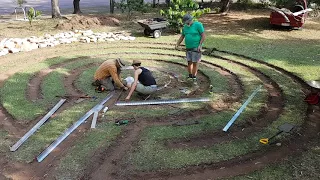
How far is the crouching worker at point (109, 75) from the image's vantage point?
8.65m

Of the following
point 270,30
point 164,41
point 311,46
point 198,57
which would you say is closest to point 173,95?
point 198,57

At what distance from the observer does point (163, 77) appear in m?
10.2

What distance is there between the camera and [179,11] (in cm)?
1481

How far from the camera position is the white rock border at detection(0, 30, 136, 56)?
42.6ft

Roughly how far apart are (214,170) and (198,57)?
4178 millimetres

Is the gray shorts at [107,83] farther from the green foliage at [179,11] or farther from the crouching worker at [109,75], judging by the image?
Result: the green foliage at [179,11]

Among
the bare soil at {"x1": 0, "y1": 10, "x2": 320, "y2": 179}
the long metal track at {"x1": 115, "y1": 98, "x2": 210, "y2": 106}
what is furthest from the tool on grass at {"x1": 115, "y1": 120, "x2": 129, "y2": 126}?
the long metal track at {"x1": 115, "y1": 98, "x2": 210, "y2": 106}

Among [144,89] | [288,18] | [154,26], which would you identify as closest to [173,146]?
[144,89]

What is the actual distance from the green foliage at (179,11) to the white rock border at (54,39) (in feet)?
6.10

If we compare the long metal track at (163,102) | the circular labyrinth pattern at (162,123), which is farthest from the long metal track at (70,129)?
the long metal track at (163,102)

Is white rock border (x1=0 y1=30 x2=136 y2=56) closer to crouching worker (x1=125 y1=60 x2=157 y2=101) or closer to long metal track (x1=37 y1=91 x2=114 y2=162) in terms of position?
long metal track (x1=37 y1=91 x2=114 y2=162)

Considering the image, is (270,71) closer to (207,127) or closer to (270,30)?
(207,127)

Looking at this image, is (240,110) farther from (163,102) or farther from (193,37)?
(193,37)

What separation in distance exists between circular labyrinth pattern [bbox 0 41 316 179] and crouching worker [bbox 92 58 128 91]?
31 centimetres
